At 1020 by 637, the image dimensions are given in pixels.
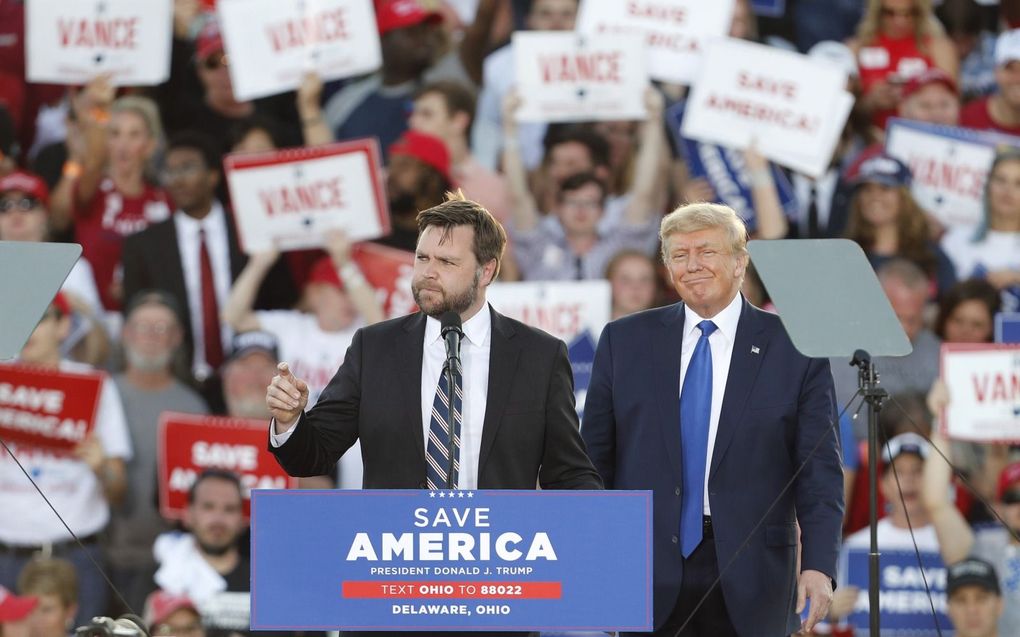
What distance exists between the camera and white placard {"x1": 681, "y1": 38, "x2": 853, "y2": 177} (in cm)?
767

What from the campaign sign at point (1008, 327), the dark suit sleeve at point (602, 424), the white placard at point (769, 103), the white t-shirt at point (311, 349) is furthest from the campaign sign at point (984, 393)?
the dark suit sleeve at point (602, 424)

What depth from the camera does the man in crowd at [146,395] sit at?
738 cm

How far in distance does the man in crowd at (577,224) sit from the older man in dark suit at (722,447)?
335 cm

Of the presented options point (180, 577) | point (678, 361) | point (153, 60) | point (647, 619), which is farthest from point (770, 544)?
point (153, 60)

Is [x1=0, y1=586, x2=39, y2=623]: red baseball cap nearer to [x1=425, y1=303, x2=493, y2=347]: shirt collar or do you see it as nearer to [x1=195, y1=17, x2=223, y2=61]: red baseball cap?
[x1=195, y1=17, x2=223, y2=61]: red baseball cap

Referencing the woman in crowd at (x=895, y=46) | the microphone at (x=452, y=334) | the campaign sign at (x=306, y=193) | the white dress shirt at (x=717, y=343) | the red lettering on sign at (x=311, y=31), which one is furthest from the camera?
Result: the woman in crowd at (x=895, y=46)

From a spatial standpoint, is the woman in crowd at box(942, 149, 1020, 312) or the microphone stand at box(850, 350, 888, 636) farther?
the woman in crowd at box(942, 149, 1020, 312)

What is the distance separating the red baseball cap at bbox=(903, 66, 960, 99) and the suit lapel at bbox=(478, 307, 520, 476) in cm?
466

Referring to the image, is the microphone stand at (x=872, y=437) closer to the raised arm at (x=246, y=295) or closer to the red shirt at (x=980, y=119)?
the raised arm at (x=246, y=295)

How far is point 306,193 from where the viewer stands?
7.67 metres

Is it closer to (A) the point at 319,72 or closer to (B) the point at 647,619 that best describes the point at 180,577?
(A) the point at 319,72

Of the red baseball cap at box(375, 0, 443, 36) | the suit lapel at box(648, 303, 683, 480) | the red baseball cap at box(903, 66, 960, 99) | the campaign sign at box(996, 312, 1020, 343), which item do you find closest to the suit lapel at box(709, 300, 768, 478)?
the suit lapel at box(648, 303, 683, 480)

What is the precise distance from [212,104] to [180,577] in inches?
101

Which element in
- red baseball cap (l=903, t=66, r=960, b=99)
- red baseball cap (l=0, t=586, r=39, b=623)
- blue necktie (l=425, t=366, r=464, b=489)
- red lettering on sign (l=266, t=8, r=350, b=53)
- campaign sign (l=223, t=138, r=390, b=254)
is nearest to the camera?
blue necktie (l=425, t=366, r=464, b=489)
